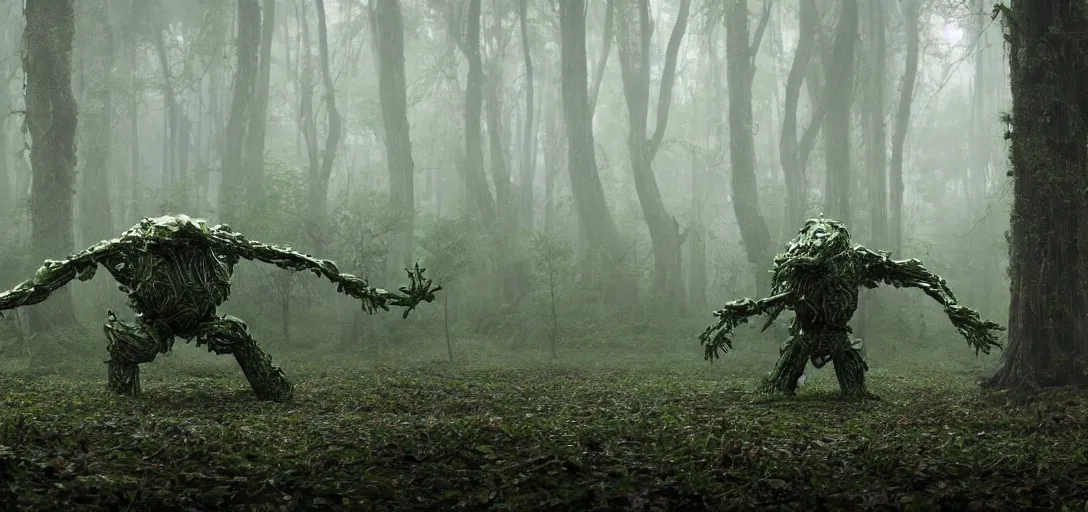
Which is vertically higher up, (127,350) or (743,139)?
(743,139)

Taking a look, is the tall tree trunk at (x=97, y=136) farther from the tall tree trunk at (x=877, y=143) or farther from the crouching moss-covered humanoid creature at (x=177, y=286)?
the tall tree trunk at (x=877, y=143)

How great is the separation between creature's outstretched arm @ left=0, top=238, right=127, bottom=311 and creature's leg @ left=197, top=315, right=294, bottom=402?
1048mm

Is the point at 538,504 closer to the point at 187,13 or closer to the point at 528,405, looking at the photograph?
the point at 528,405

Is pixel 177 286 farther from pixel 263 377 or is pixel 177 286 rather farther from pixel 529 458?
pixel 529 458

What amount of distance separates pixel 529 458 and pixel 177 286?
4149mm

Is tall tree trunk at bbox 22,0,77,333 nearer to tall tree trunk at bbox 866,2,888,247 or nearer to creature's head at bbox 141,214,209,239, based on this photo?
creature's head at bbox 141,214,209,239

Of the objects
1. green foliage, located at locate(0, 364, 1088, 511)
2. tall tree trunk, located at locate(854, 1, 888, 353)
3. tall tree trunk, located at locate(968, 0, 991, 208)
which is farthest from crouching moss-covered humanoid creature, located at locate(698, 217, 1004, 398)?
tall tree trunk, located at locate(968, 0, 991, 208)

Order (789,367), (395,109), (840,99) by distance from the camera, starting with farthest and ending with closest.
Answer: (395,109) → (840,99) → (789,367)

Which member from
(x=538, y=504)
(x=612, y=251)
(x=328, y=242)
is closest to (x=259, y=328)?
(x=328, y=242)

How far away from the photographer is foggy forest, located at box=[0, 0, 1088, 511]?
4797mm

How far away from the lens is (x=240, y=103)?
2636cm

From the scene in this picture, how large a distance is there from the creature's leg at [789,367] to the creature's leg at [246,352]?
497 centimetres

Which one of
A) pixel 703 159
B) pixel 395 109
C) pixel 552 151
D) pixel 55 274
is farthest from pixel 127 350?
pixel 703 159

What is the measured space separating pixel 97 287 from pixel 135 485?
2344 centimetres
